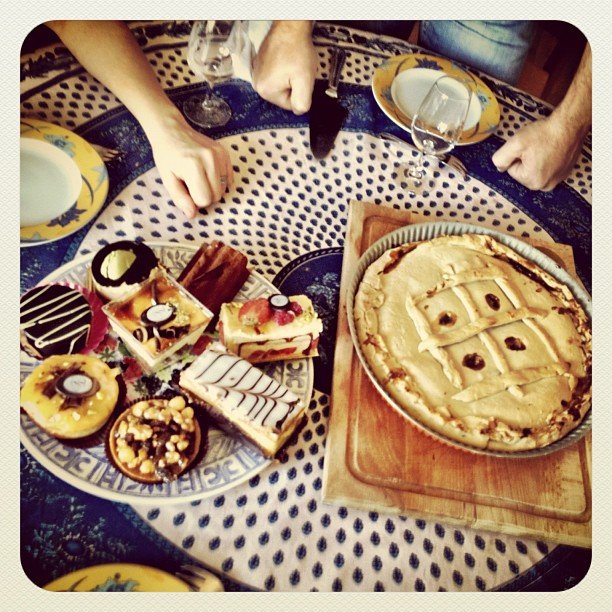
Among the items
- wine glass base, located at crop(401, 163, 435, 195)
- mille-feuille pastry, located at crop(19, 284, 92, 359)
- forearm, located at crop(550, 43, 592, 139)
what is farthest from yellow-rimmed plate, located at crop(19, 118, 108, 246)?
forearm, located at crop(550, 43, 592, 139)

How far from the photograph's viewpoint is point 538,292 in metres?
1.11

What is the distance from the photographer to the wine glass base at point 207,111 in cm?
118

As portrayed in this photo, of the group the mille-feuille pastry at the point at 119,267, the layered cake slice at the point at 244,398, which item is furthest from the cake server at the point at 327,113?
the layered cake slice at the point at 244,398

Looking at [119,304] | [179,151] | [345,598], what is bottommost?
[345,598]

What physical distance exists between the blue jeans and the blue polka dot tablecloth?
67 millimetres

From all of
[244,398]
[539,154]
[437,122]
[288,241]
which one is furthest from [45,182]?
[539,154]

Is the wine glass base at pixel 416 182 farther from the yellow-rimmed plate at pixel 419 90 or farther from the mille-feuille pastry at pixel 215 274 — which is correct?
the mille-feuille pastry at pixel 215 274

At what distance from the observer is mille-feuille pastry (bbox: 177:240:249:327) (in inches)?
37.4

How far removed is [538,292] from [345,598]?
72 cm

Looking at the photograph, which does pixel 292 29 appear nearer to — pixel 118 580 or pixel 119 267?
pixel 119 267

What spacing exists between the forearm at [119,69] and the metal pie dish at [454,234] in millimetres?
524

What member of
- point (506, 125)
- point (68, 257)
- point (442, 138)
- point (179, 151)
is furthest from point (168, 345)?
point (506, 125)

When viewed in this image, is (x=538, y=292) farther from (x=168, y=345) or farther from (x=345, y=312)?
(x=168, y=345)

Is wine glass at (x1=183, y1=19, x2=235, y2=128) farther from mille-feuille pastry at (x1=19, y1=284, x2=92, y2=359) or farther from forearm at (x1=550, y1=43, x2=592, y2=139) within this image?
forearm at (x1=550, y1=43, x2=592, y2=139)
